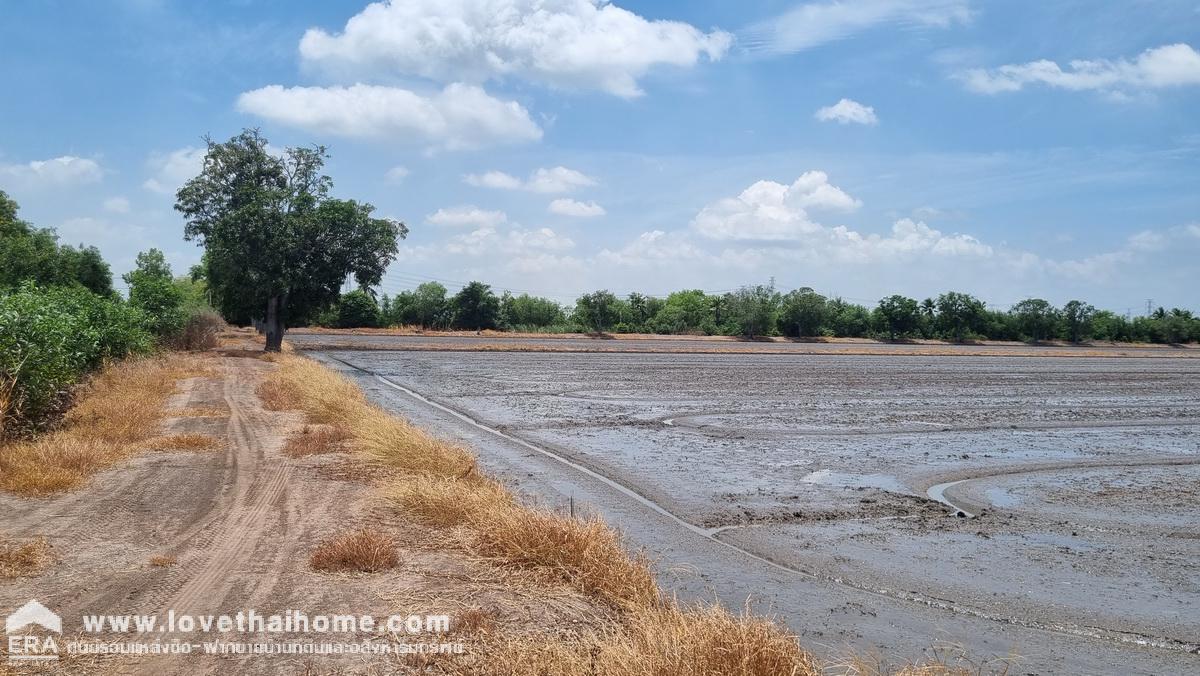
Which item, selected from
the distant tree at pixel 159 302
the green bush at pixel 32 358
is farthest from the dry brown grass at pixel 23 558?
the distant tree at pixel 159 302

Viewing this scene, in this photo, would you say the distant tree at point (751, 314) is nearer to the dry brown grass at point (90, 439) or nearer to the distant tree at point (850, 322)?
the distant tree at point (850, 322)

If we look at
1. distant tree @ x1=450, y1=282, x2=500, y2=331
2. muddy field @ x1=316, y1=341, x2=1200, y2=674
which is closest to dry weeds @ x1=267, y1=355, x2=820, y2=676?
muddy field @ x1=316, y1=341, x2=1200, y2=674

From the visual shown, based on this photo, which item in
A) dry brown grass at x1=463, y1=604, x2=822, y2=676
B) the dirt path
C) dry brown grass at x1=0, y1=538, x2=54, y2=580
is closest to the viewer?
dry brown grass at x1=463, y1=604, x2=822, y2=676

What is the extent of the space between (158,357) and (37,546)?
28687mm

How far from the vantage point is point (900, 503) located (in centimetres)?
1173

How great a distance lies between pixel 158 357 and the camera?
32.8 meters

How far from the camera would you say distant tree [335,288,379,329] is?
97500 millimetres

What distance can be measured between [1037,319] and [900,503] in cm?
12270

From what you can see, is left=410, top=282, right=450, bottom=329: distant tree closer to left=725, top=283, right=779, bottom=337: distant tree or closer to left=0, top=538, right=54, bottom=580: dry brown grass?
left=725, top=283, right=779, bottom=337: distant tree

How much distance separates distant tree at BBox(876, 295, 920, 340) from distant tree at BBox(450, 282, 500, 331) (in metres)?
54.0

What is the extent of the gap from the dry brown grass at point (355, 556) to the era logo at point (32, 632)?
1.93 meters

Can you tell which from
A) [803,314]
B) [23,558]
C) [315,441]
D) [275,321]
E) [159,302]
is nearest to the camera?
[23,558]

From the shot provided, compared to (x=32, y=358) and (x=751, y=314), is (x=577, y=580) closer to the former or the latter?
(x=32, y=358)

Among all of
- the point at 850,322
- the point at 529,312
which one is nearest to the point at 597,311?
the point at 529,312
